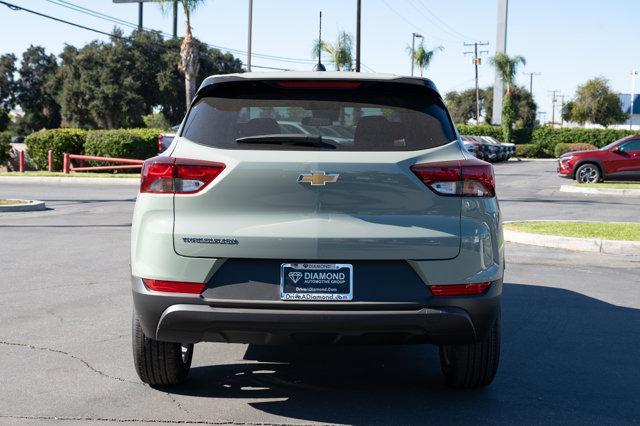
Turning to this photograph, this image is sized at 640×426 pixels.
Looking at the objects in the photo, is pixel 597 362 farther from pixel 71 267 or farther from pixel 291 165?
pixel 71 267

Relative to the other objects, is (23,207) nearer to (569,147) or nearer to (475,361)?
(475,361)

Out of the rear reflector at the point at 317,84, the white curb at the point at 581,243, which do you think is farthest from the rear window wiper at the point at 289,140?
the white curb at the point at 581,243

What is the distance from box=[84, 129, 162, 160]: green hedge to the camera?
3150cm

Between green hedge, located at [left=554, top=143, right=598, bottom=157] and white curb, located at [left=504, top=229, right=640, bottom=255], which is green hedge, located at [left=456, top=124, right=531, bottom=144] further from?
white curb, located at [left=504, top=229, right=640, bottom=255]

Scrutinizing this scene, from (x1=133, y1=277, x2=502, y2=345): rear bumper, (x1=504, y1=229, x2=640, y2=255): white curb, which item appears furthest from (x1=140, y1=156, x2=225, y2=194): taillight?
(x1=504, y1=229, x2=640, y2=255): white curb

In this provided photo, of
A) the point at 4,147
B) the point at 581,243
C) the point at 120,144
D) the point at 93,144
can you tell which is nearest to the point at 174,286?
the point at 581,243

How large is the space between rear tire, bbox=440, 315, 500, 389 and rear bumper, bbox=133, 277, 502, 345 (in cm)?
44

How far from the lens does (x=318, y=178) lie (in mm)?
4125

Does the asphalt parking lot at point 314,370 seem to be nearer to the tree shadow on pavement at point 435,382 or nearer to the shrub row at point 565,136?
the tree shadow on pavement at point 435,382

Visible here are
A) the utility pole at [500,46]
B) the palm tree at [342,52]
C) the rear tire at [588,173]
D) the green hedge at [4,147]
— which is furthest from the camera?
the utility pole at [500,46]

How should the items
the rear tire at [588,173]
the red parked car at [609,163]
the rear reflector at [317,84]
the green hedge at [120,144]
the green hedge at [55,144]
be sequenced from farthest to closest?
1. the green hedge at [55,144]
2. the green hedge at [120,144]
3. the rear tire at [588,173]
4. the red parked car at [609,163]
5. the rear reflector at [317,84]

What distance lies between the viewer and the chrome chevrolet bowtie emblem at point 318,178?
4.12 m

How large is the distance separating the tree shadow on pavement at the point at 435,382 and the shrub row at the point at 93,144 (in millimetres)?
26681

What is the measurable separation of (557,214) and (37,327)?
513 inches
